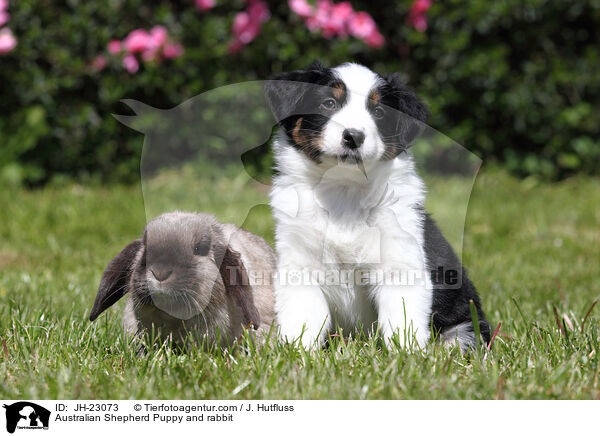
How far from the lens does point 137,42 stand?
6965mm

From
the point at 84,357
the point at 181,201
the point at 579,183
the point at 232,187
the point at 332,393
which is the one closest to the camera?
the point at 332,393

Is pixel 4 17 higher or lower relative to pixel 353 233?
higher

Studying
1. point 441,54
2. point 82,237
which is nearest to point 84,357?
point 82,237

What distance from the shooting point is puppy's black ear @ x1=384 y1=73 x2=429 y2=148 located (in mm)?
2938

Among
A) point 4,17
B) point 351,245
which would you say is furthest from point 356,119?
point 4,17

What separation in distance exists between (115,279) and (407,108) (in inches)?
58.0

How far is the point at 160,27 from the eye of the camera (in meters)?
7.21

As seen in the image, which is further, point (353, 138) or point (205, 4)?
point (205, 4)

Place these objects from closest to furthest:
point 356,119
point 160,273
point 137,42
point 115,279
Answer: point 160,273
point 356,119
point 115,279
point 137,42

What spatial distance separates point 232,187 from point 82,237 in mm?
2019

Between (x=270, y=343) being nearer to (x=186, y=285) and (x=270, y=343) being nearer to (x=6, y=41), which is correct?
(x=186, y=285)

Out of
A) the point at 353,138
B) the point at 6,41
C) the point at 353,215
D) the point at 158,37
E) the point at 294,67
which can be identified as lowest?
the point at 353,215

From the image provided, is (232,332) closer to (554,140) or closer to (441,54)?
(441,54)

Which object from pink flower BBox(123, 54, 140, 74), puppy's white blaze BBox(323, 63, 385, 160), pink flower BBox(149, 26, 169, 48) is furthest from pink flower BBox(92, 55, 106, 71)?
puppy's white blaze BBox(323, 63, 385, 160)
